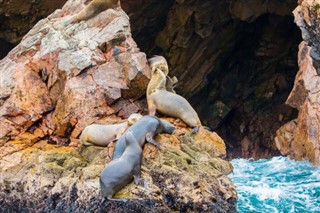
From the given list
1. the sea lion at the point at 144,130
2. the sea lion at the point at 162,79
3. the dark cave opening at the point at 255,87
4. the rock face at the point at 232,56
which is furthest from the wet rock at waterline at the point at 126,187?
the dark cave opening at the point at 255,87

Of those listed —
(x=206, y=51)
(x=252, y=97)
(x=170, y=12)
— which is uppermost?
(x=170, y=12)

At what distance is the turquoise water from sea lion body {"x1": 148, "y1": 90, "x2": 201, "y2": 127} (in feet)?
6.64

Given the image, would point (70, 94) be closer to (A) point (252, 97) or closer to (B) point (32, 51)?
(B) point (32, 51)

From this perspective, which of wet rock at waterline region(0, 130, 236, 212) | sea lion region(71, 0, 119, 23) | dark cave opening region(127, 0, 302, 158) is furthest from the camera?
dark cave opening region(127, 0, 302, 158)

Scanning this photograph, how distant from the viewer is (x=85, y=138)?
34.0 feet

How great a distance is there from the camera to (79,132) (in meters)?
11.1

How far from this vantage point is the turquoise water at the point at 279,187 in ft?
37.2

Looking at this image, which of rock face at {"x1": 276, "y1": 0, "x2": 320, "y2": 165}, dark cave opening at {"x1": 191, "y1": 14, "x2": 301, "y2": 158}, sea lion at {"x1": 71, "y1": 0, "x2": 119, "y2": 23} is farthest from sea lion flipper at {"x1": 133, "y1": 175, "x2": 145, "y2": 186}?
dark cave opening at {"x1": 191, "y1": 14, "x2": 301, "y2": 158}

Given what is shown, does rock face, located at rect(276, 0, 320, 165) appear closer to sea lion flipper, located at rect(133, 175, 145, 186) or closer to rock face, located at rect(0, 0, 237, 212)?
rock face, located at rect(0, 0, 237, 212)

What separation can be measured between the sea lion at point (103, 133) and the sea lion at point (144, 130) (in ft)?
1.37

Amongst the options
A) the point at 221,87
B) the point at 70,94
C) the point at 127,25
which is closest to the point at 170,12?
the point at 221,87

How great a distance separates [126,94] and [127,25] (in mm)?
1747

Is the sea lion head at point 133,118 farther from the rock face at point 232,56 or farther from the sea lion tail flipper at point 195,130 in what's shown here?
the rock face at point 232,56

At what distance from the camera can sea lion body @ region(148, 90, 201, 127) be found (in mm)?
11062
